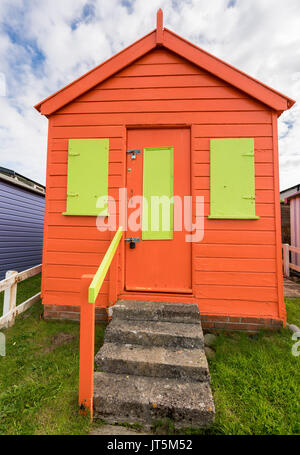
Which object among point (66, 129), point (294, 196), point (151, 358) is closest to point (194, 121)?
point (66, 129)

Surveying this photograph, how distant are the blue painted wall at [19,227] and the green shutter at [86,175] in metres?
4.70

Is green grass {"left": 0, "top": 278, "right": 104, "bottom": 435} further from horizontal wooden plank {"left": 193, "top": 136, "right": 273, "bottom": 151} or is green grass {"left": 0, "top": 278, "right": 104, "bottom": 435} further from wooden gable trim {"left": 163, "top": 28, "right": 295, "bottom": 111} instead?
wooden gable trim {"left": 163, "top": 28, "right": 295, "bottom": 111}

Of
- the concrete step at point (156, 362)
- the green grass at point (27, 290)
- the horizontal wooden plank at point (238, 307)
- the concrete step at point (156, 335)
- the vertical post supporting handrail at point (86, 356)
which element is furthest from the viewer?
the green grass at point (27, 290)

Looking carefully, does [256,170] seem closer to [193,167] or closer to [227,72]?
[193,167]

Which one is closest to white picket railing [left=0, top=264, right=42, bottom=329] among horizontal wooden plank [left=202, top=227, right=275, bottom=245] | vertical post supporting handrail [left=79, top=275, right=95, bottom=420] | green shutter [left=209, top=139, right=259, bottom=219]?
vertical post supporting handrail [left=79, top=275, right=95, bottom=420]

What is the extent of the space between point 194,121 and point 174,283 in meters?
2.57

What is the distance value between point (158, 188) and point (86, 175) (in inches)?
47.6

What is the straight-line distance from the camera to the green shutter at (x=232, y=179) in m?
3.00

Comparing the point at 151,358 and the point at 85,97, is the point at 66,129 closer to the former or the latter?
the point at 85,97

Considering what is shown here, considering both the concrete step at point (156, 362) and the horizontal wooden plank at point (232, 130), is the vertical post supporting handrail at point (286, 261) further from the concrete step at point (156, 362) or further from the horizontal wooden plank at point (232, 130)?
the concrete step at point (156, 362)

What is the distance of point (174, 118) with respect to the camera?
10.3 ft

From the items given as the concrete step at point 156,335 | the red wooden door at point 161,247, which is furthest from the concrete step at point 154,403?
the red wooden door at point 161,247

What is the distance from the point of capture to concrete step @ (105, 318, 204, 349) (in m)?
2.26

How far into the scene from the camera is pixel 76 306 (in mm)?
3201
